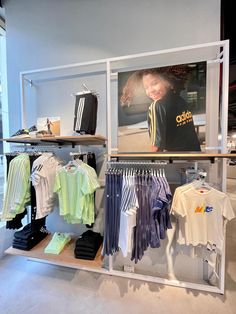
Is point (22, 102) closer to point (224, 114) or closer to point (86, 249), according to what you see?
point (86, 249)

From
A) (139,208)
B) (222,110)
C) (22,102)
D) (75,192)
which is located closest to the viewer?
(139,208)

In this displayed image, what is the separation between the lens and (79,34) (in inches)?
80.5

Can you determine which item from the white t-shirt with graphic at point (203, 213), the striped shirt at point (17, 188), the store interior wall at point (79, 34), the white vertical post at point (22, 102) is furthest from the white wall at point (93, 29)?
→ the white t-shirt with graphic at point (203, 213)

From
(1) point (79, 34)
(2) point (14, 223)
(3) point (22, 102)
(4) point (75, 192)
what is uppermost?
(1) point (79, 34)

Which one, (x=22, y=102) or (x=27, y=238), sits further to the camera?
(x=22, y=102)

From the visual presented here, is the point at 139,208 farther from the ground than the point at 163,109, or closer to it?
closer to it

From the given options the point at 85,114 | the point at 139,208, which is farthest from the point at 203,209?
the point at 85,114

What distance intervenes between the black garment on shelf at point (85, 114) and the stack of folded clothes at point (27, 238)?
1.21 m

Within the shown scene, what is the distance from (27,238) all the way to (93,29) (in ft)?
7.92

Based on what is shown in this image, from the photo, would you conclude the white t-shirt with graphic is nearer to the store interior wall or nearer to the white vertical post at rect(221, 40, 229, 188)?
the white vertical post at rect(221, 40, 229, 188)

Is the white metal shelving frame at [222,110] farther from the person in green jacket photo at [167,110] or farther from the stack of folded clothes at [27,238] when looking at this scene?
the stack of folded clothes at [27,238]

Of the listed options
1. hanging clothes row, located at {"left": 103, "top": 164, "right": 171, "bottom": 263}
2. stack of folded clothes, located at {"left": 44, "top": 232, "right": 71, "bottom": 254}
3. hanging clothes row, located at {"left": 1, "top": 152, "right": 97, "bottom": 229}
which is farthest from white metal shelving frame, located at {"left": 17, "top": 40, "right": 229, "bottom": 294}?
hanging clothes row, located at {"left": 1, "top": 152, "right": 97, "bottom": 229}

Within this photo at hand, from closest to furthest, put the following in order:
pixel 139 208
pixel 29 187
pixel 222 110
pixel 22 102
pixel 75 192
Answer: pixel 139 208, pixel 222 110, pixel 75 192, pixel 29 187, pixel 22 102

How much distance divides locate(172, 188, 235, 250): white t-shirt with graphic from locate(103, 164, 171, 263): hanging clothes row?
0.19 meters
